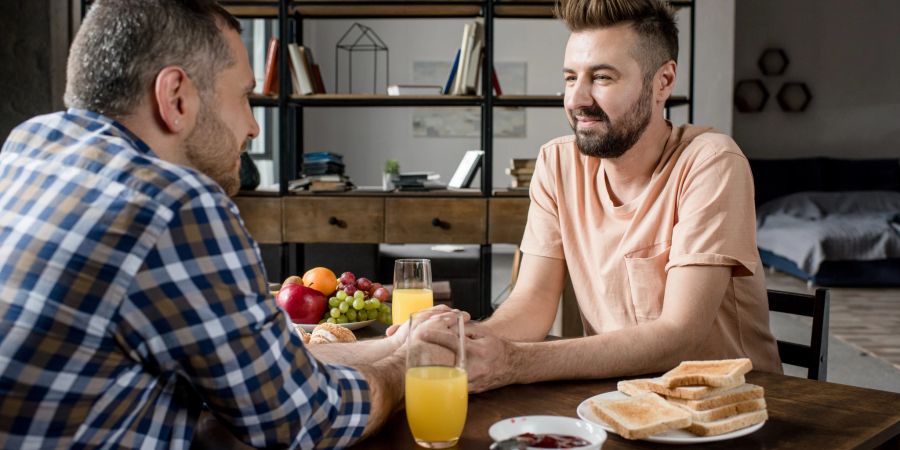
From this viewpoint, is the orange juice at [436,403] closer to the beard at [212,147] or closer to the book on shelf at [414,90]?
the beard at [212,147]

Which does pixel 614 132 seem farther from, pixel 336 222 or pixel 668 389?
pixel 336 222

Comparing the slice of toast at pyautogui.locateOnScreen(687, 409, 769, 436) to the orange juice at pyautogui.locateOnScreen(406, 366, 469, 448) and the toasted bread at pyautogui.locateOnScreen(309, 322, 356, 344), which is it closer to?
the orange juice at pyautogui.locateOnScreen(406, 366, 469, 448)

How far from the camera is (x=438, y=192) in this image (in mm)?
4027

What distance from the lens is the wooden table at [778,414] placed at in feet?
3.54

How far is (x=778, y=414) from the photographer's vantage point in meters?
1.20

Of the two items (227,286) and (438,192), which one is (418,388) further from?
(438,192)

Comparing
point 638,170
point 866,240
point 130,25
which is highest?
point 130,25

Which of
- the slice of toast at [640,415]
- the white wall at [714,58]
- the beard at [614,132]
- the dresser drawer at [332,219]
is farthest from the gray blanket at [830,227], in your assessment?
the slice of toast at [640,415]

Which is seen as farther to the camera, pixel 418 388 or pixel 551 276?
pixel 551 276

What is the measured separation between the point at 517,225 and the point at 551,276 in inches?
80.6

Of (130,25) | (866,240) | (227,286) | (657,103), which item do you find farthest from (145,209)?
(866,240)

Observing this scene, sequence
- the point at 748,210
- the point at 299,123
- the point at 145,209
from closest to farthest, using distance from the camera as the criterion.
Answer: the point at 145,209 < the point at 748,210 < the point at 299,123

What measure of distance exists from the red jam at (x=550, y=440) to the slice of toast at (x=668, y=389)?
0.67ft

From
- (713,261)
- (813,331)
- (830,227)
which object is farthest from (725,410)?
(830,227)
